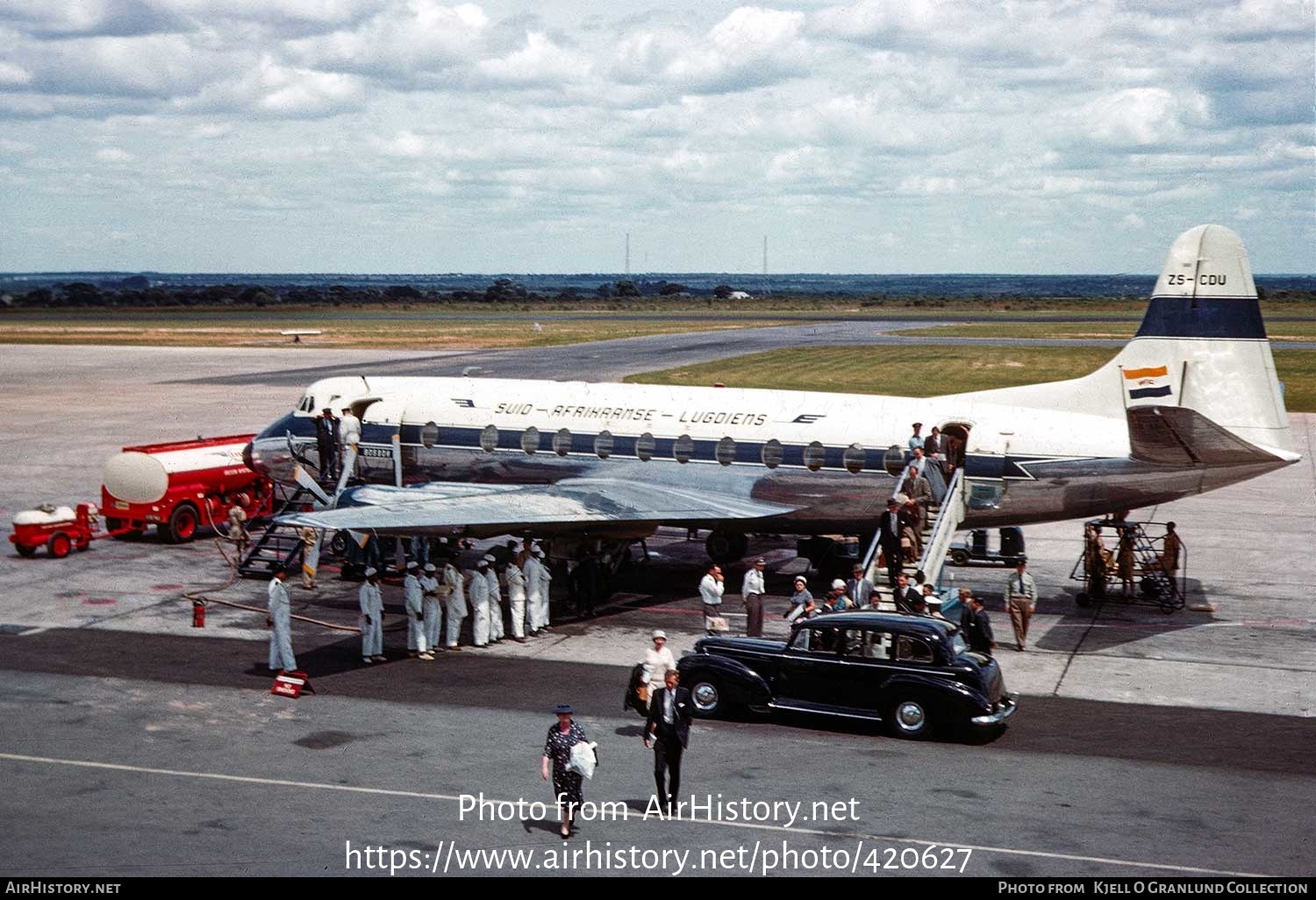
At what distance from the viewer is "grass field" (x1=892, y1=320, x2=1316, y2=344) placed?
118 m

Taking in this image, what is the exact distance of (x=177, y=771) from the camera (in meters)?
19.0

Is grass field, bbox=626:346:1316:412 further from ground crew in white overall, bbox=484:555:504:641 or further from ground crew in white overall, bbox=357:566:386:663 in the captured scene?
ground crew in white overall, bbox=357:566:386:663

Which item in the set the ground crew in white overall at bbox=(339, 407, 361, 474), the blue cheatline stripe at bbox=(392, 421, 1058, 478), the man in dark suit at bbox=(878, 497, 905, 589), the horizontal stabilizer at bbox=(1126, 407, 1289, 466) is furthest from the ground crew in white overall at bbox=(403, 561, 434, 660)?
the horizontal stabilizer at bbox=(1126, 407, 1289, 466)

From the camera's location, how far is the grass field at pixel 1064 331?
117688mm

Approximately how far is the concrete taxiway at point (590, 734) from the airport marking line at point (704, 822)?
0.05 metres

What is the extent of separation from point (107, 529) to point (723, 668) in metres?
22.8

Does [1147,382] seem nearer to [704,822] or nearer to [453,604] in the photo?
[453,604]

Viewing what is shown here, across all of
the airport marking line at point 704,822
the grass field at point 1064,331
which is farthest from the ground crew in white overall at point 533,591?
the grass field at point 1064,331

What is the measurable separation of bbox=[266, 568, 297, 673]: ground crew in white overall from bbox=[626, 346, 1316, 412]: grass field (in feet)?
158

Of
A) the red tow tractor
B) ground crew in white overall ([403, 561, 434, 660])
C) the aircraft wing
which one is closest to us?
ground crew in white overall ([403, 561, 434, 660])

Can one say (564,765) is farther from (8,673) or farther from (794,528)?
(794,528)

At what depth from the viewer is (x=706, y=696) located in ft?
71.5

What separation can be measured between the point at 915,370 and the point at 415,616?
61669mm

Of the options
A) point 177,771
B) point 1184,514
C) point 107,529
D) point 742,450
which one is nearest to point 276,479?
point 107,529
